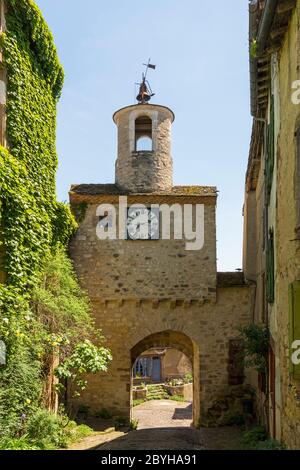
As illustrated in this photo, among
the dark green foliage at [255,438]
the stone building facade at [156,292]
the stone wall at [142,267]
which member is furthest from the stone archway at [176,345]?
the dark green foliage at [255,438]

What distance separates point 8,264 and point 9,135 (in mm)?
2776

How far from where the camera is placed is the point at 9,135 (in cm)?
1055

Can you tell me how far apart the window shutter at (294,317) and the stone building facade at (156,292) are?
355 inches

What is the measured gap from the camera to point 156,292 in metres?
16.3

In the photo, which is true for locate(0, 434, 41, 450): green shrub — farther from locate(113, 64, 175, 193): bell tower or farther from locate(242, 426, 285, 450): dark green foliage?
locate(113, 64, 175, 193): bell tower

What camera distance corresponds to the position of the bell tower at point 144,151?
17.8m

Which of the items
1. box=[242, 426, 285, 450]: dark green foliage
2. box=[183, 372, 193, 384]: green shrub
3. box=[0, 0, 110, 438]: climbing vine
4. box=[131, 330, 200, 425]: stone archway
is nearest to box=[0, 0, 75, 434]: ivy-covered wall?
box=[0, 0, 110, 438]: climbing vine

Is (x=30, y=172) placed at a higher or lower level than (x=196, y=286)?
higher

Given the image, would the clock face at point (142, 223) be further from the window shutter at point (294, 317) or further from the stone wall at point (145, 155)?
the window shutter at point (294, 317)

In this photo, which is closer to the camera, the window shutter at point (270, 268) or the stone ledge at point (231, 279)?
the window shutter at point (270, 268)

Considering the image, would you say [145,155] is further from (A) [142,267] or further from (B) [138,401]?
(B) [138,401]
